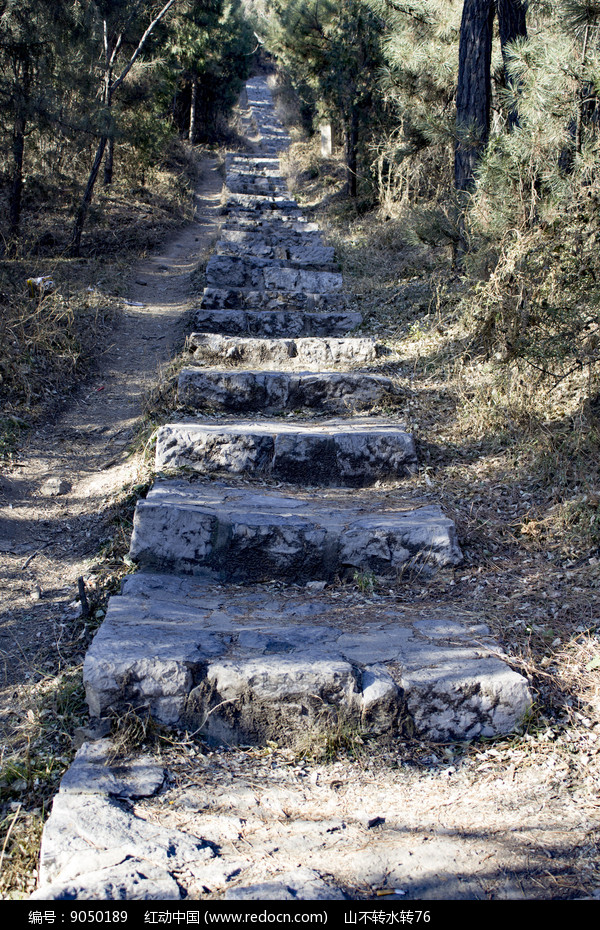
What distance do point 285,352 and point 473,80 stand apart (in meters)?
3.16

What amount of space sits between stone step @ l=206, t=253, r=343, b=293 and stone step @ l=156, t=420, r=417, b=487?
3.39 m

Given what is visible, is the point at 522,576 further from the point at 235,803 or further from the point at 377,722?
the point at 235,803

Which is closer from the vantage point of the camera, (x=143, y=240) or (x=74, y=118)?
(x=74, y=118)

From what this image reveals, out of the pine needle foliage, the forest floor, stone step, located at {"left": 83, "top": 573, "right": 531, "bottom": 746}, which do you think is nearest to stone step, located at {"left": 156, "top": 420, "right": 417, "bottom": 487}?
the forest floor

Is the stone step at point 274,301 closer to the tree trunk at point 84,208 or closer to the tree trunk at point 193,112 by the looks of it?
the tree trunk at point 84,208

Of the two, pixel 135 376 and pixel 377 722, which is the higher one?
pixel 135 376

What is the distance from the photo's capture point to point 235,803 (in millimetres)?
2041

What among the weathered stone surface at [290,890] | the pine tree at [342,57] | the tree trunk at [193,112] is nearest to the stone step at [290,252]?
the pine tree at [342,57]

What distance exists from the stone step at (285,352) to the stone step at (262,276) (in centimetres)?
178

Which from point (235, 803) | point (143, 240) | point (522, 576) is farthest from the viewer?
point (143, 240)

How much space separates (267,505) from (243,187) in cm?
880

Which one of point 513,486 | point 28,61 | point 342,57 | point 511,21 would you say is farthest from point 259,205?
point 513,486

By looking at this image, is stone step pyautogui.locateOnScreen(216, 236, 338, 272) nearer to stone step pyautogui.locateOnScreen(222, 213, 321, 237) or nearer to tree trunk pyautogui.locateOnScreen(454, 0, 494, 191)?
stone step pyautogui.locateOnScreen(222, 213, 321, 237)
